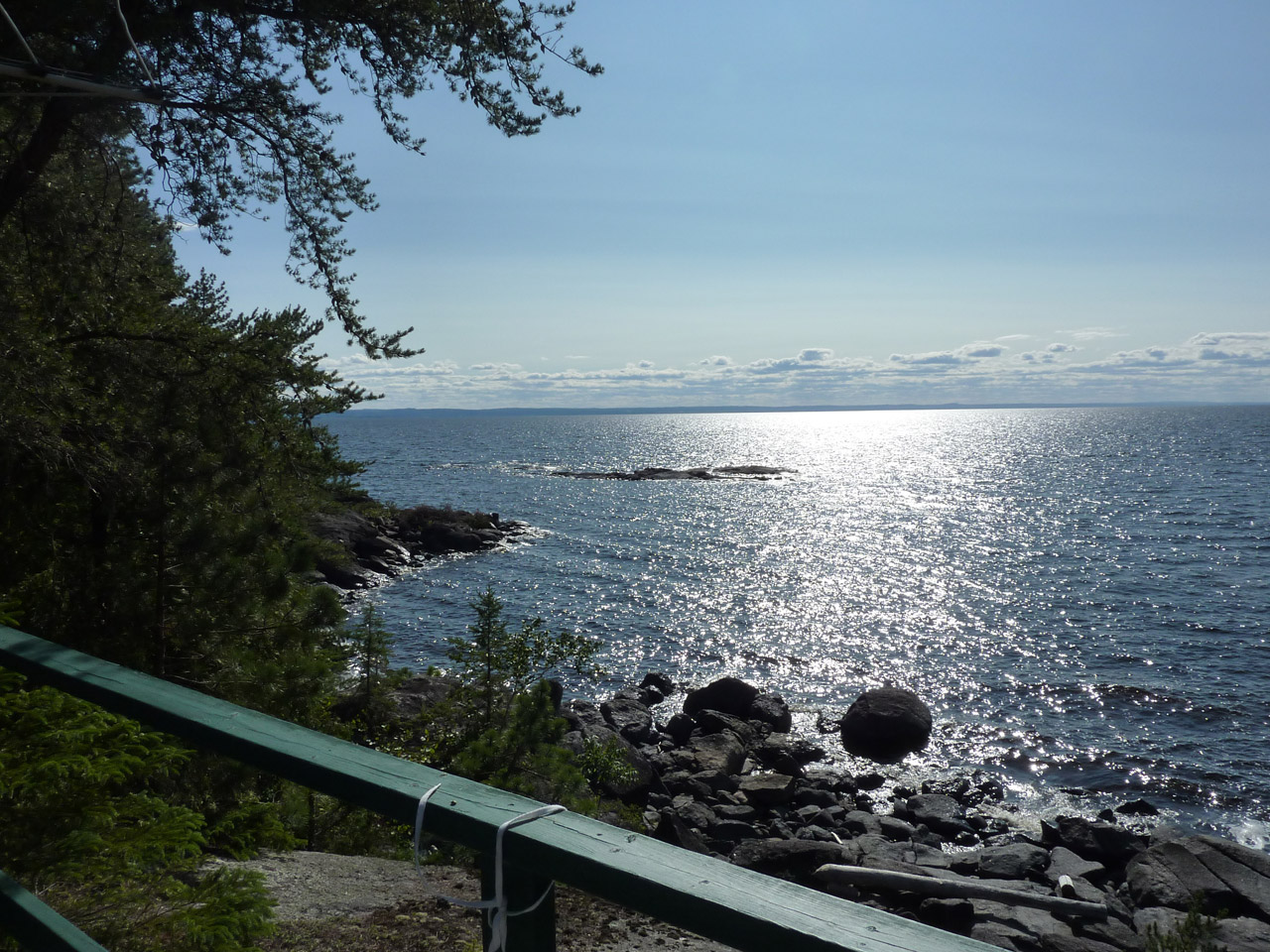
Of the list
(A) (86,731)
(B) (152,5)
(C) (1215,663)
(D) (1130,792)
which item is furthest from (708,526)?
(A) (86,731)

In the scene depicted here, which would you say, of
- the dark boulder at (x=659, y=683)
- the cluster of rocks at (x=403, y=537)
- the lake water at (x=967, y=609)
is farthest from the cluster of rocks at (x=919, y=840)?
the cluster of rocks at (x=403, y=537)

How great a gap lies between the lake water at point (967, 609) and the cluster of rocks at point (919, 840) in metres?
1.33

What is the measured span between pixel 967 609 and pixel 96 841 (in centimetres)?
3169

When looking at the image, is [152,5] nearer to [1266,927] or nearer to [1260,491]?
[1266,927]

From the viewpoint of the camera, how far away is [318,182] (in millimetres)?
8547

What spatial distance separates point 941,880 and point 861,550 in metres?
32.3

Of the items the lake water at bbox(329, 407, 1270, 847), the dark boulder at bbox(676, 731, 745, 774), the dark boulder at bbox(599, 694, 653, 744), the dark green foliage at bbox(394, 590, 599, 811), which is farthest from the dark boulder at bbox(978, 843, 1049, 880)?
the dark boulder at bbox(599, 694, 653, 744)

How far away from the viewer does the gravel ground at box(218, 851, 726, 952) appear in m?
3.94

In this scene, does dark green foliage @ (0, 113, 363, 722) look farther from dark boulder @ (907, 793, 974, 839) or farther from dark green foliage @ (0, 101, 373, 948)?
dark boulder @ (907, 793, 974, 839)

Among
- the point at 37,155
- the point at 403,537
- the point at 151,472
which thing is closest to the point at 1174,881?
the point at 151,472

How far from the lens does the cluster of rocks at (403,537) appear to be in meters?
37.1

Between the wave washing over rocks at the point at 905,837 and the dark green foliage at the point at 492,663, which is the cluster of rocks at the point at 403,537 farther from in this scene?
the dark green foliage at the point at 492,663

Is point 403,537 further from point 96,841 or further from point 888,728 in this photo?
point 96,841

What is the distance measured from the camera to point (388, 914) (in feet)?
14.3
